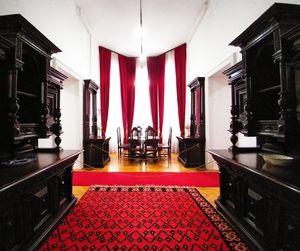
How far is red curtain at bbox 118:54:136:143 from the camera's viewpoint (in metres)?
7.49

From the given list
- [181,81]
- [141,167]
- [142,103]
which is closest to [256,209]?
[141,167]

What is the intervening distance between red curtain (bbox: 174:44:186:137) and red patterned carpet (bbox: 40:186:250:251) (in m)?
4.25

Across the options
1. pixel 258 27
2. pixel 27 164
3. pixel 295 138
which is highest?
pixel 258 27

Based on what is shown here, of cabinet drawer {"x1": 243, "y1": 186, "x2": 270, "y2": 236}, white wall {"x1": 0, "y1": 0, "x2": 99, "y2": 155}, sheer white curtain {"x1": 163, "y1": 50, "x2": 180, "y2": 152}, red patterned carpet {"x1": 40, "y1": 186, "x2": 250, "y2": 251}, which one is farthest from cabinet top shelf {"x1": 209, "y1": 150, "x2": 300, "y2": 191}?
sheer white curtain {"x1": 163, "y1": 50, "x2": 180, "y2": 152}

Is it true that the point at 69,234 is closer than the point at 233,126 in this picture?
Yes

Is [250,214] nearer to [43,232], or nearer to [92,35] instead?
[43,232]

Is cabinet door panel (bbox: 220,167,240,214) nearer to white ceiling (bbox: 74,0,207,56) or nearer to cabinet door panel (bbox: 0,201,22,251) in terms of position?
cabinet door panel (bbox: 0,201,22,251)

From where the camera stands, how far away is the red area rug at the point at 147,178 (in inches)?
146

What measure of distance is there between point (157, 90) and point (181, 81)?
40.9 inches

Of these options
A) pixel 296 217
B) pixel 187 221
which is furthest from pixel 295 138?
pixel 187 221

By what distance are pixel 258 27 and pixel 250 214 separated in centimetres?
190

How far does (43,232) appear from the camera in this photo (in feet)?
6.05

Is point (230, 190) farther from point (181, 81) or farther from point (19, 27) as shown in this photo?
point (181, 81)

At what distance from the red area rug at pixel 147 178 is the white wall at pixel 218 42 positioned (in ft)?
3.64
